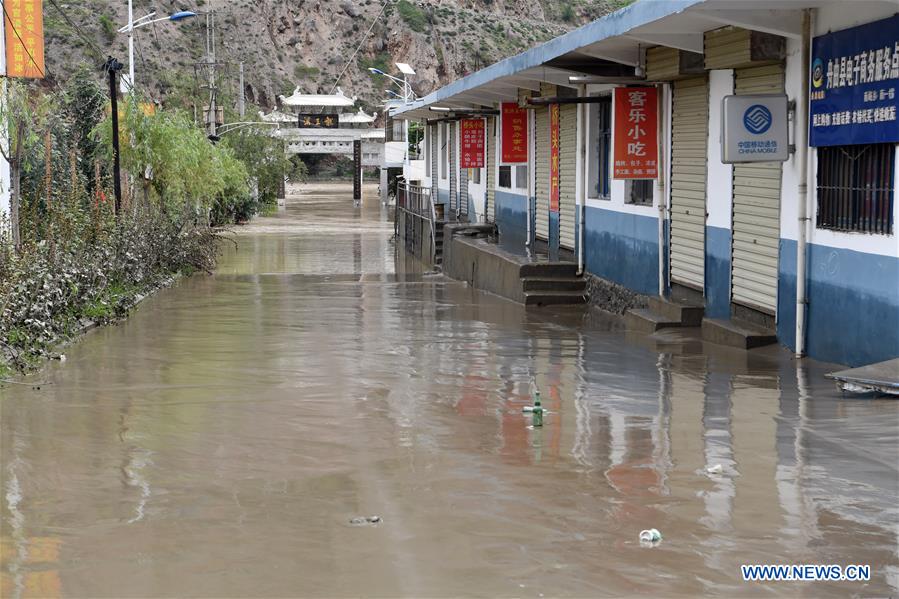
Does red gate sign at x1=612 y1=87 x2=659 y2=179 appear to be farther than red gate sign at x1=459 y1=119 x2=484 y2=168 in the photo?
Result: No

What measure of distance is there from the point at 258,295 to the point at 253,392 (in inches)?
473

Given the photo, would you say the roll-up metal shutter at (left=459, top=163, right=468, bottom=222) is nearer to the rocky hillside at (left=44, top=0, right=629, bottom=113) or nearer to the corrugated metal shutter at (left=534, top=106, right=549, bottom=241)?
the corrugated metal shutter at (left=534, top=106, right=549, bottom=241)

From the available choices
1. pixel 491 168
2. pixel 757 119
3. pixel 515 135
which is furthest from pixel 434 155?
pixel 757 119

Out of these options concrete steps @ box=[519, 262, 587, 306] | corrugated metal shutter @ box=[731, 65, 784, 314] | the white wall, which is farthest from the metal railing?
corrugated metal shutter @ box=[731, 65, 784, 314]

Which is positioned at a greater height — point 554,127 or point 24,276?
point 554,127

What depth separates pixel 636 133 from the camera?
18000 mm

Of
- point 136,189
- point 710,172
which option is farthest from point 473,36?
point 710,172

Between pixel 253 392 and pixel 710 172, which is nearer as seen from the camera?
pixel 253 392

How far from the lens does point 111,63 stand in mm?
24078

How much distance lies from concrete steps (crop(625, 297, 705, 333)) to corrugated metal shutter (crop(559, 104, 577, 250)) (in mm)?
6285

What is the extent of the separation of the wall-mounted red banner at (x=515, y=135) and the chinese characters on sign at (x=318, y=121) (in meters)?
68.4

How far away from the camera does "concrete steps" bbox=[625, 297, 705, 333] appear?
1617 cm

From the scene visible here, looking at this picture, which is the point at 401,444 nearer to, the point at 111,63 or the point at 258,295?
the point at 258,295

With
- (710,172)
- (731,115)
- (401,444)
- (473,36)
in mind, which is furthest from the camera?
(473,36)
